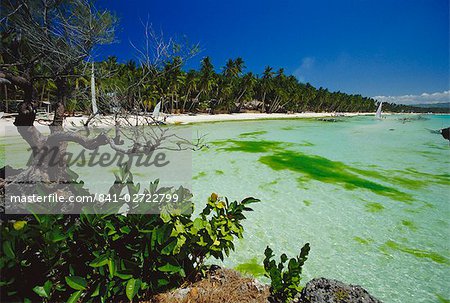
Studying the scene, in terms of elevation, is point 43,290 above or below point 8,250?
below

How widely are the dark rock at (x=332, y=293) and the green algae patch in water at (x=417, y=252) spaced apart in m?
2.97

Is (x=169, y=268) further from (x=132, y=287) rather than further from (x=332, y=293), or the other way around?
(x=332, y=293)

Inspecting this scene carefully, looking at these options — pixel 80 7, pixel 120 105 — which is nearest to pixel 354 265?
pixel 120 105

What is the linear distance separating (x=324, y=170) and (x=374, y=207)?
144 inches

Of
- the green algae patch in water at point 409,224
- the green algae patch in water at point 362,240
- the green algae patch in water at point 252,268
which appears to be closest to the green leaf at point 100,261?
the green algae patch in water at point 252,268

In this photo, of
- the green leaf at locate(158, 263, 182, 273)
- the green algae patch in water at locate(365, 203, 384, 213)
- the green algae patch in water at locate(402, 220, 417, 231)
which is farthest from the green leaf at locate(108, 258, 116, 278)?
the green algae patch in water at locate(365, 203, 384, 213)

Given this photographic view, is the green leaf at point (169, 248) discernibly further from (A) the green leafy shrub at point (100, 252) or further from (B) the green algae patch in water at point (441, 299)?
(B) the green algae patch in water at point (441, 299)

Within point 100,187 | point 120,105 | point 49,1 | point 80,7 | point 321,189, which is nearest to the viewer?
point 49,1

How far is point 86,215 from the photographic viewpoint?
1914 mm

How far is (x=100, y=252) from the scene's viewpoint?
192 centimetres

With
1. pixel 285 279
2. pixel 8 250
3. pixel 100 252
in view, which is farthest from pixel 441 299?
pixel 8 250

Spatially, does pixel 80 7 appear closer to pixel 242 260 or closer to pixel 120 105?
pixel 120 105

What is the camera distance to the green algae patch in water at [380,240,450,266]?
4.36 meters

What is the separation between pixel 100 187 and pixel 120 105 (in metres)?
3.28
